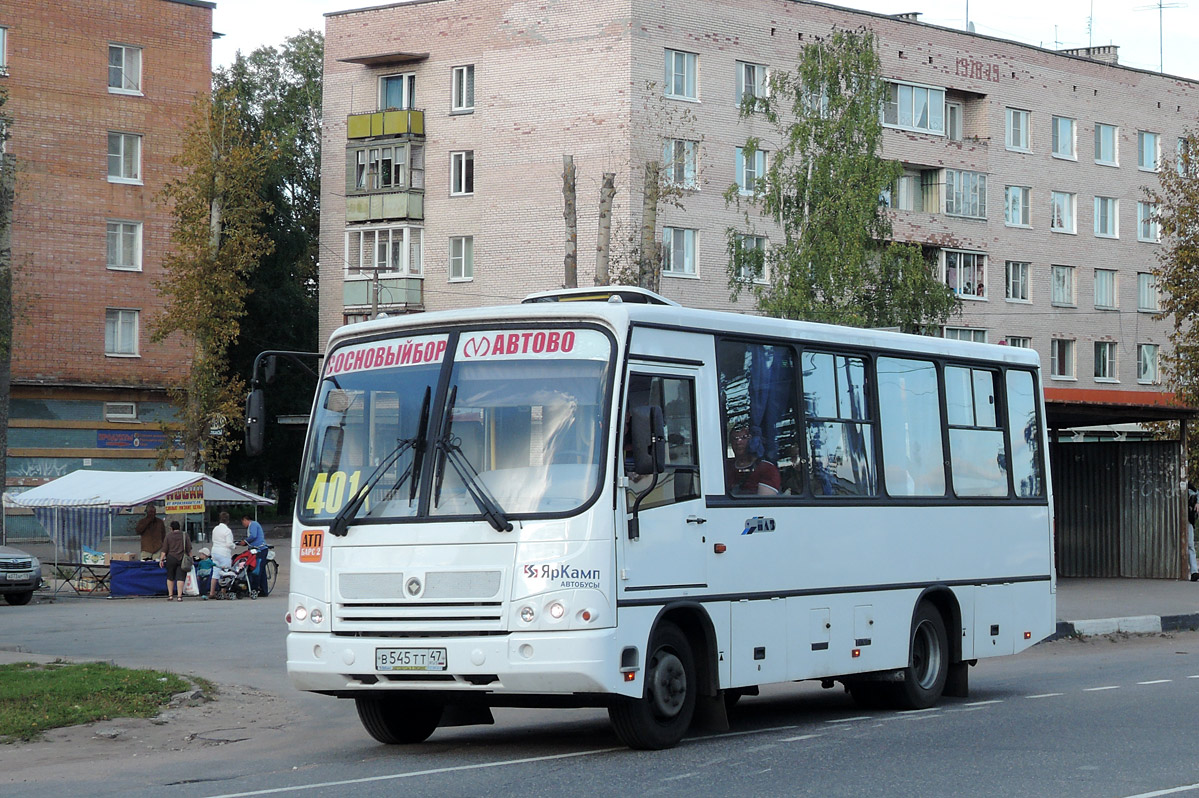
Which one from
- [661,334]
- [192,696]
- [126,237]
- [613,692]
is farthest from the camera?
[126,237]

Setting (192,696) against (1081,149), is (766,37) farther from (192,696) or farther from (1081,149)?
(192,696)

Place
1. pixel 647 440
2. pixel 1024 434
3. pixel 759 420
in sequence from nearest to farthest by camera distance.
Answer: pixel 647 440 < pixel 759 420 < pixel 1024 434

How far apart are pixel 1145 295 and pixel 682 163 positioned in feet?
82.8

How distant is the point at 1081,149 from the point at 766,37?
17.1 meters

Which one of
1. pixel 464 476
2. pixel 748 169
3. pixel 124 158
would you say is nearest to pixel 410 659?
pixel 464 476

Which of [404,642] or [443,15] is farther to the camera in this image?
[443,15]

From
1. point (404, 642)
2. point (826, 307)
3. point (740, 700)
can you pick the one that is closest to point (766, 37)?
point (826, 307)

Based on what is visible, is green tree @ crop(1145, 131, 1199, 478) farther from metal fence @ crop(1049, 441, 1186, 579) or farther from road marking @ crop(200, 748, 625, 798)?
road marking @ crop(200, 748, 625, 798)

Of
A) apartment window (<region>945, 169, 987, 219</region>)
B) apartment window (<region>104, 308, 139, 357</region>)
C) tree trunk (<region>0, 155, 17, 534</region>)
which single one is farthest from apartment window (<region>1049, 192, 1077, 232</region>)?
tree trunk (<region>0, 155, 17, 534</region>)

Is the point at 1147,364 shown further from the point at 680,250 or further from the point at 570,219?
the point at 570,219

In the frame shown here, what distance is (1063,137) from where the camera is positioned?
66938 mm

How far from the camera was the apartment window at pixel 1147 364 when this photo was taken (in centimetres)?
6938

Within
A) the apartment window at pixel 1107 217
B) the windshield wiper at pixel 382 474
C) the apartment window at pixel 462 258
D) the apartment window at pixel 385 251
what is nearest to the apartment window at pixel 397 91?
the apartment window at pixel 385 251

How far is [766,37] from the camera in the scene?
186 ft
